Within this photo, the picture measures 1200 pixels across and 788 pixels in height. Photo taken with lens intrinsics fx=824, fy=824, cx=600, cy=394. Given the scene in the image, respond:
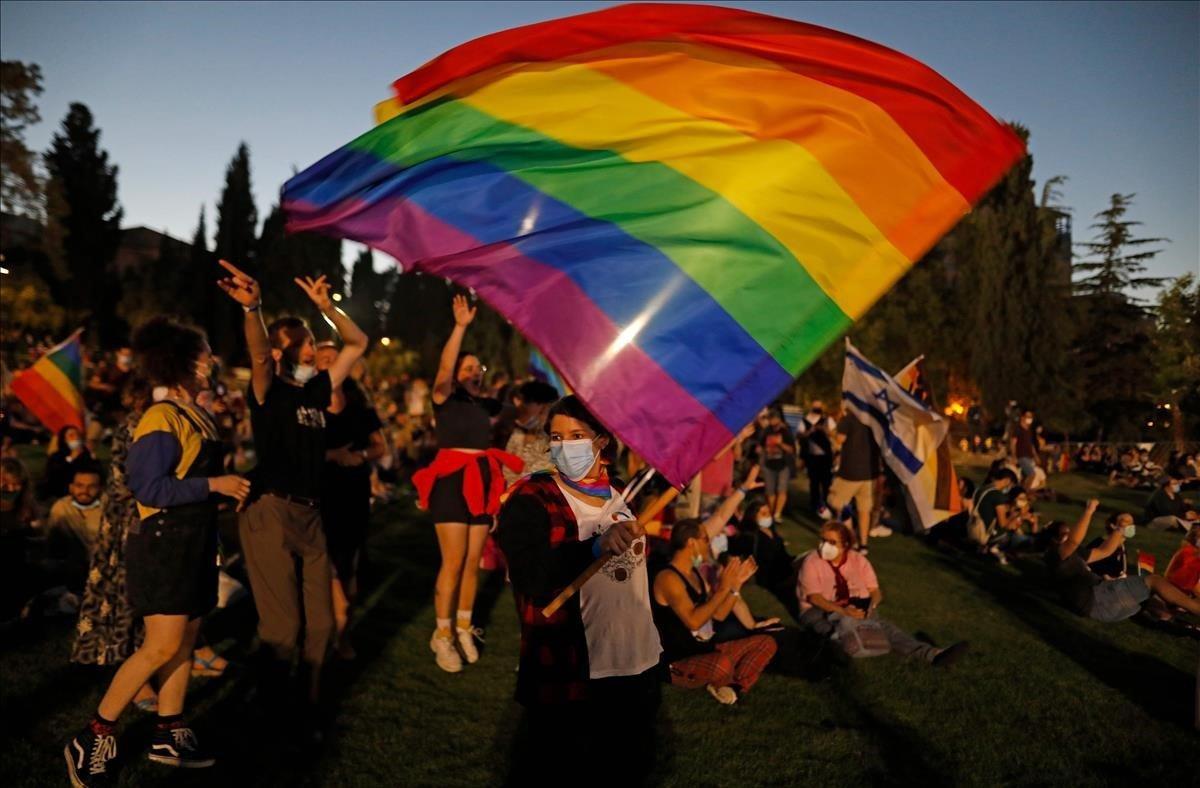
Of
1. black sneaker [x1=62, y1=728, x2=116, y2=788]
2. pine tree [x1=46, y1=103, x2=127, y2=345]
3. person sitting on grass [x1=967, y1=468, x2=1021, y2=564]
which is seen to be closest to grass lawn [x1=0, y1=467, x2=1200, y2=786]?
black sneaker [x1=62, y1=728, x2=116, y2=788]

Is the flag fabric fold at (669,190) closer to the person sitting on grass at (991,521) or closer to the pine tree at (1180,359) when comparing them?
the pine tree at (1180,359)

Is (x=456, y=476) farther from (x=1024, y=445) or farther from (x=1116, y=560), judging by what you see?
(x=1024, y=445)

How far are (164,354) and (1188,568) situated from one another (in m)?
8.11

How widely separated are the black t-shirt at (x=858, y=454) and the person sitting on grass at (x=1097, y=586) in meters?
2.21

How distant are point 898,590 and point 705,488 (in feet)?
10.8

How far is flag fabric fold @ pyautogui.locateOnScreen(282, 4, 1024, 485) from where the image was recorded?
304cm

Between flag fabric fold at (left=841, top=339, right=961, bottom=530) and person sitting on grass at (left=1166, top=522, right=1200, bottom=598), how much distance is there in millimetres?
2315

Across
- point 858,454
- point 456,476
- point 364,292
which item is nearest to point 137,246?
point 364,292

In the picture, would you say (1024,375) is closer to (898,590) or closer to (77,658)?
(898,590)

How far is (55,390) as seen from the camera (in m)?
11.3

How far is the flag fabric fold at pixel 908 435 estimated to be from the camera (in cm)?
933

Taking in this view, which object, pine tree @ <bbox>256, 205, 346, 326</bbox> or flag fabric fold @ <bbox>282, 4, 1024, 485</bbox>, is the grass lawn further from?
pine tree @ <bbox>256, 205, 346, 326</bbox>

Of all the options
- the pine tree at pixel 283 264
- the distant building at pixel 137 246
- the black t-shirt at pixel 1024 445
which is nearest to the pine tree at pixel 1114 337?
the black t-shirt at pixel 1024 445

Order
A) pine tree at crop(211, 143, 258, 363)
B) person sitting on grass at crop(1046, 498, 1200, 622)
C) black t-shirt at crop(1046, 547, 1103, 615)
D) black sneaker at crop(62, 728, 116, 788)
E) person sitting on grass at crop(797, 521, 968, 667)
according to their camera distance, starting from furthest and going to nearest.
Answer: pine tree at crop(211, 143, 258, 363) → black t-shirt at crop(1046, 547, 1103, 615) → person sitting on grass at crop(1046, 498, 1200, 622) → person sitting on grass at crop(797, 521, 968, 667) → black sneaker at crop(62, 728, 116, 788)
